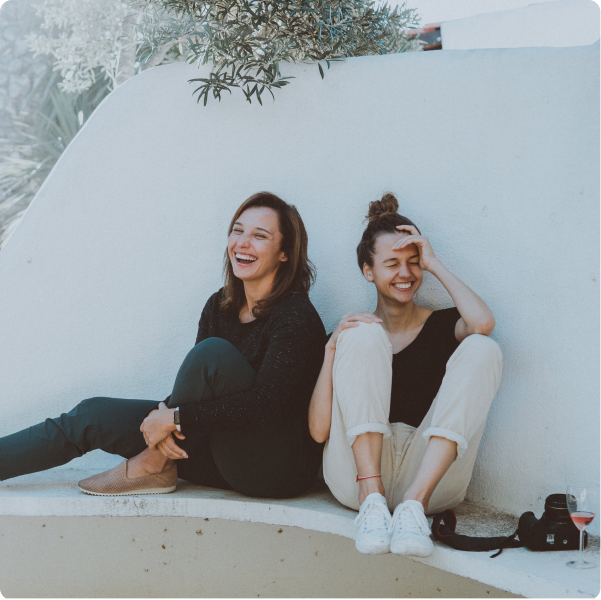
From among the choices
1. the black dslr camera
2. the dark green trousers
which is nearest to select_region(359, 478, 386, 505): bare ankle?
the dark green trousers

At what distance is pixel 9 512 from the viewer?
2.70 metres

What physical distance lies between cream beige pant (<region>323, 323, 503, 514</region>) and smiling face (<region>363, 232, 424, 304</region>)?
42cm

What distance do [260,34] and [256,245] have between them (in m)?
1.41

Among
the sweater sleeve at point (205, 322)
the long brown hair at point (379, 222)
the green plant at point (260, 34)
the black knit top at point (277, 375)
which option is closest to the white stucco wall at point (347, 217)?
the green plant at point (260, 34)

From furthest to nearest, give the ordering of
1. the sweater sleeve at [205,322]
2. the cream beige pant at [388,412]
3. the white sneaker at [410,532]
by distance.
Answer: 1. the sweater sleeve at [205,322]
2. the cream beige pant at [388,412]
3. the white sneaker at [410,532]

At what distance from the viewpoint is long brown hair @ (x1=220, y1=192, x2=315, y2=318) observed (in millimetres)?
2736

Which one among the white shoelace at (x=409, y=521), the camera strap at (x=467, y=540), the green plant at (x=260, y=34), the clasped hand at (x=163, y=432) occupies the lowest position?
the camera strap at (x=467, y=540)

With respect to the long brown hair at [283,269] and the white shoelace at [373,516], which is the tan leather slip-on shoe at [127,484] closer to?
the long brown hair at [283,269]

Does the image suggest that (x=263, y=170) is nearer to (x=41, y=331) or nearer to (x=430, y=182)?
(x=430, y=182)

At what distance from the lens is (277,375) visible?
94.6 inches

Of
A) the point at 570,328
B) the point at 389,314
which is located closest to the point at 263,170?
the point at 389,314

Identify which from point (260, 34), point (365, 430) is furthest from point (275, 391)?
point (260, 34)

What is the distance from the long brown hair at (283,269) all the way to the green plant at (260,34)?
0.64 metres

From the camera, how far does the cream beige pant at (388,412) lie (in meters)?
2.09
